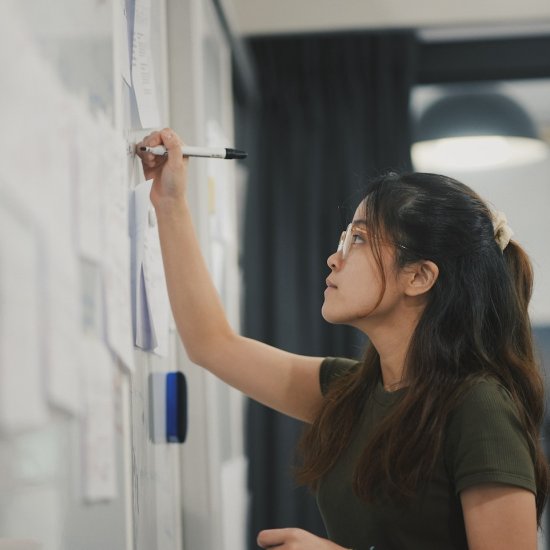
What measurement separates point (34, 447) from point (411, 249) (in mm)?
788

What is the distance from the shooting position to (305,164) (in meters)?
2.72

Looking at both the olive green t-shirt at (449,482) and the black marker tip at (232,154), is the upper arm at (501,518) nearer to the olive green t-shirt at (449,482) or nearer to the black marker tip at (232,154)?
the olive green t-shirt at (449,482)

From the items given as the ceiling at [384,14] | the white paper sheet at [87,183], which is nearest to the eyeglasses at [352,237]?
the white paper sheet at [87,183]

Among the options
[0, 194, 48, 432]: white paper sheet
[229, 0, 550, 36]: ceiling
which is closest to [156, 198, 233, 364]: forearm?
[0, 194, 48, 432]: white paper sheet

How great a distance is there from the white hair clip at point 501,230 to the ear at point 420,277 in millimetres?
140

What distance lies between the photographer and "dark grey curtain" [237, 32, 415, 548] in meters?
2.64

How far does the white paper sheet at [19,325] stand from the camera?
2.14 ft

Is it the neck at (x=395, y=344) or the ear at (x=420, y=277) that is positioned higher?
the ear at (x=420, y=277)

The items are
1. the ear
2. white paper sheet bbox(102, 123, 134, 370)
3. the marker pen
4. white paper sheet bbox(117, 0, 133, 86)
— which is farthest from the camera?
the ear

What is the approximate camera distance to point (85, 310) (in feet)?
2.80

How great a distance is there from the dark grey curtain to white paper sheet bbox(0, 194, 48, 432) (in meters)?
1.92

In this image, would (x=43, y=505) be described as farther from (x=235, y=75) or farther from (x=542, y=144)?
(x=542, y=144)

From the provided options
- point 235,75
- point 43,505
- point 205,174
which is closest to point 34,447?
point 43,505

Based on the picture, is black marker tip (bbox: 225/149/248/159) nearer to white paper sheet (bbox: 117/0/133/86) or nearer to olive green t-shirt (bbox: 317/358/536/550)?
white paper sheet (bbox: 117/0/133/86)
